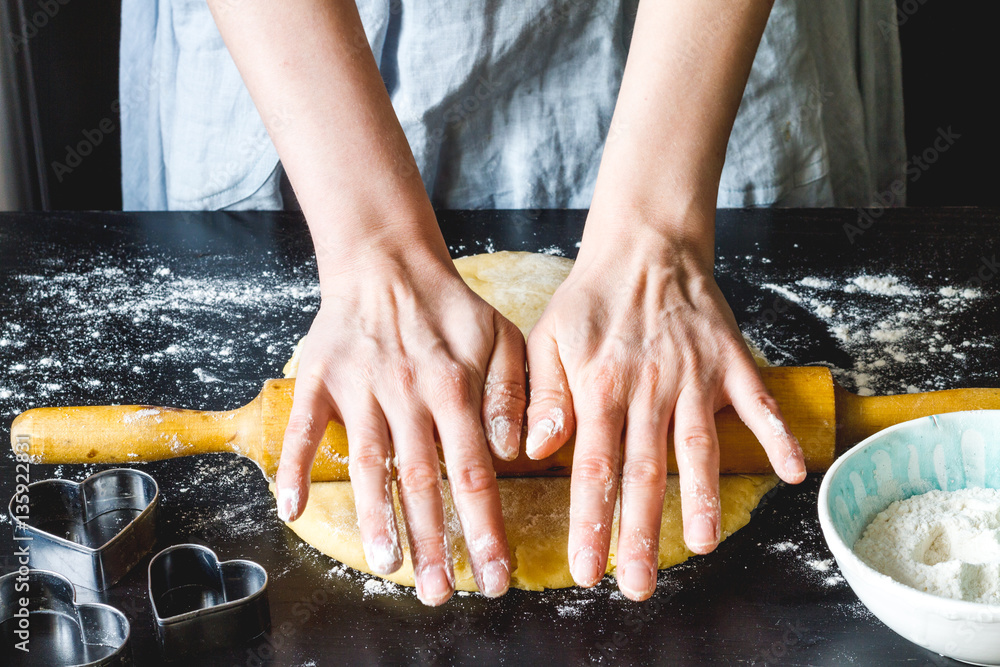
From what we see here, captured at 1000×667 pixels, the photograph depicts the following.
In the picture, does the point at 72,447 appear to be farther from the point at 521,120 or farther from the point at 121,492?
the point at 521,120

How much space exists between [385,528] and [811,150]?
1.33 meters

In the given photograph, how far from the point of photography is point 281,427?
3.14 feet

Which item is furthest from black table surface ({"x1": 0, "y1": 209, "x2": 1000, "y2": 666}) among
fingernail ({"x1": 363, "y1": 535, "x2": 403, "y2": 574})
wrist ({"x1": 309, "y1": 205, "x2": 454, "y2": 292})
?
wrist ({"x1": 309, "y1": 205, "x2": 454, "y2": 292})

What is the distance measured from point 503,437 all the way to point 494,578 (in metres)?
0.16

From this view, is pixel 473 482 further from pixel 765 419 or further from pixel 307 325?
pixel 307 325

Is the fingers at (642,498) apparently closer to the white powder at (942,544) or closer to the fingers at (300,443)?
the white powder at (942,544)

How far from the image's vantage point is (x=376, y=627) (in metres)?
0.84

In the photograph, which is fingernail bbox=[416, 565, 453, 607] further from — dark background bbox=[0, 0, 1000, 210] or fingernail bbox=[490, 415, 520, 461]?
dark background bbox=[0, 0, 1000, 210]

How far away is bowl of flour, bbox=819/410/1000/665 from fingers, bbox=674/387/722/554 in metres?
0.10

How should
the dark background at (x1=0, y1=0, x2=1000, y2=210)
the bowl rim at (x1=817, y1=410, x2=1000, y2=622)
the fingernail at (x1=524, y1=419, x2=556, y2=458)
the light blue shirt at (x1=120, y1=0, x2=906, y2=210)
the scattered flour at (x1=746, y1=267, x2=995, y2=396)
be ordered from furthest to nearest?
the dark background at (x1=0, y1=0, x2=1000, y2=210)
the light blue shirt at (x1=120, y1=0, x2=906, y2=210)
the scattered flour at (x1=746, y1=267, x2=995, y2=396)
the fingernail at (x1=524, y1=419, x2=556, y2=458)
the bowl rim at (x1=817, y1=410, x2=1000, y2=622)

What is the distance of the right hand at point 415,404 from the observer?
0.79m

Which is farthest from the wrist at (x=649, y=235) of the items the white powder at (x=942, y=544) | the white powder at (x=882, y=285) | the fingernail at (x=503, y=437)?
the white powder at (x=882, y=285)

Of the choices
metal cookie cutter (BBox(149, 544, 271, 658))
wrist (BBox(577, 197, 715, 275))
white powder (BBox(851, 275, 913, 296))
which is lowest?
metal cookie cutter (BBox(149, 544, 271, 658))

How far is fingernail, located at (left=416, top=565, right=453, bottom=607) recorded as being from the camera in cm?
76
